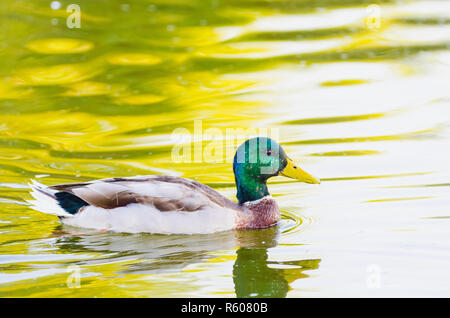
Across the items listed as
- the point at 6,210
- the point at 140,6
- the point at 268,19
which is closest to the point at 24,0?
the point at 140,6

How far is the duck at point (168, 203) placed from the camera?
350 inches

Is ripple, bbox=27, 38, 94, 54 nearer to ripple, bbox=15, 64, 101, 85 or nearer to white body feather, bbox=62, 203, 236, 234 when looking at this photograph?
ripple, bbox=15, 64, 101, 85

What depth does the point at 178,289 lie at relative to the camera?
7.31m

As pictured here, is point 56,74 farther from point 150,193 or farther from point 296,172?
point 296,172

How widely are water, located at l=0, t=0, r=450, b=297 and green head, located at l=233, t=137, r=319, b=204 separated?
17.2 inches

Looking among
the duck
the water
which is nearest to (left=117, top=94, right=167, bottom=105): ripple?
the water

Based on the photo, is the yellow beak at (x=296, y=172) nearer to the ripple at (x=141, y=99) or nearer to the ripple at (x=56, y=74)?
the ripple at (x=141, y=99)

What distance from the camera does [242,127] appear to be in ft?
40.3

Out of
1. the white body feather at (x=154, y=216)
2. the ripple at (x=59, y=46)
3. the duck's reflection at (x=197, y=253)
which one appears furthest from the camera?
the ripple at (x=59, y=46)

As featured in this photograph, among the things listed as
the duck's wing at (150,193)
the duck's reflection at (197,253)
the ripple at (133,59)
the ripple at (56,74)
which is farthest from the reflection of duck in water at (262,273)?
the ripple at (133,59)

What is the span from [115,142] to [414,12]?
834cm

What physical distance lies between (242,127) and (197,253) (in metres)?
4.19

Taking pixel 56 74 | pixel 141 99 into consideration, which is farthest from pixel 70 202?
pixel 56 74

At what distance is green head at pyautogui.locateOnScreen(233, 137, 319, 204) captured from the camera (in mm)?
9242
